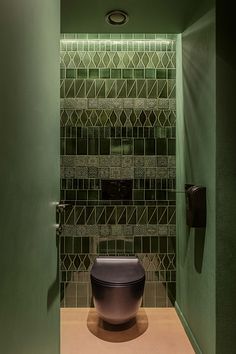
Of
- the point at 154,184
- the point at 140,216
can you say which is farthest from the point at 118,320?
the point at 154,184

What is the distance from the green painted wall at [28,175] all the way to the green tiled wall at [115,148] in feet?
4.13

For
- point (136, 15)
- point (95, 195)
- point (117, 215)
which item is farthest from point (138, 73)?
point (117, 215)

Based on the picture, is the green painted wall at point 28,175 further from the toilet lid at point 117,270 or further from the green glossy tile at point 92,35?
the green glossy tile at point 92,35

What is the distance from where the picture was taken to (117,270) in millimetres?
2229

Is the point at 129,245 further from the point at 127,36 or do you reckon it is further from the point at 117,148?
the point at 127,36

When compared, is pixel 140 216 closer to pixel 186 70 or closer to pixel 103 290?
pixel 103 290

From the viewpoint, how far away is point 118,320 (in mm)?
2029

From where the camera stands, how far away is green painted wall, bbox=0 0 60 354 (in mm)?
749

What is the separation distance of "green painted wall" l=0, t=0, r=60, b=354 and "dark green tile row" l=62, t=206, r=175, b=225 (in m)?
1.28

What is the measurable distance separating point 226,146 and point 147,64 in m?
1.38

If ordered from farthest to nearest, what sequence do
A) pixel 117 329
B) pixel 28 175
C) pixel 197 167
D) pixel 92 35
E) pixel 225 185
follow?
pixel 92 35, pixel 117 329, pixel 197 167, pixel 225 185, pixel 28 175

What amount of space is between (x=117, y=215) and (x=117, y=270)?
1.75 feet

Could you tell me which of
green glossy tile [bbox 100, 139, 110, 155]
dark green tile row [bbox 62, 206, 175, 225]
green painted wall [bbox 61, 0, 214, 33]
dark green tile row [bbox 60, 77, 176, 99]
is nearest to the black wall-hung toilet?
dark green tile row [bbox 62, 206, 175, 225]

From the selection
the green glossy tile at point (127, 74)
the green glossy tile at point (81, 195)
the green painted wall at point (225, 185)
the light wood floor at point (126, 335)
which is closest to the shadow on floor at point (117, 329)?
the light wood floor at point (126, 335)
